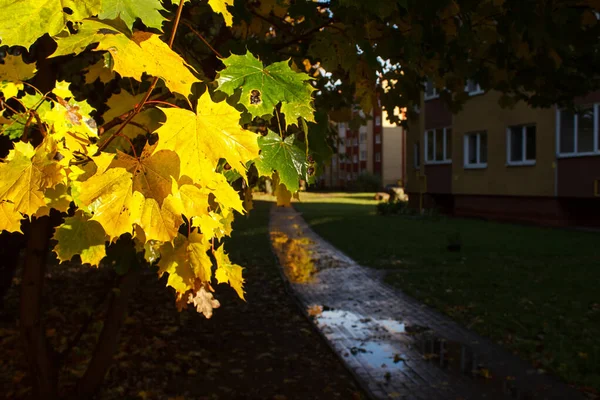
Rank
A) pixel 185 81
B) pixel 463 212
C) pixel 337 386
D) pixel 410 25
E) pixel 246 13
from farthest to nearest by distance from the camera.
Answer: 1. pixel 463 212
2. pixel 337 386
3. pixel 410 25
4. pixel 246 13
5. pixel 185 81

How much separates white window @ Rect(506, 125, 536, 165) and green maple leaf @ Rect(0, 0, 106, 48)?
20.9 m

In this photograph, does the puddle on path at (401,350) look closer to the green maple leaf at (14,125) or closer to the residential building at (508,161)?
the green maple leaf at (14,125)

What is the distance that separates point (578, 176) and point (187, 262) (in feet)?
61.7

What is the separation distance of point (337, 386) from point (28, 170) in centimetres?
420

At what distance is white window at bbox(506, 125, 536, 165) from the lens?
20.7 metres

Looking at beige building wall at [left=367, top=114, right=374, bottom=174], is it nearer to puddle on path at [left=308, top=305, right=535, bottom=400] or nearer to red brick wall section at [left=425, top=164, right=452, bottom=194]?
red brick wall section at [left=425, top=164, right=452, bottom=194]

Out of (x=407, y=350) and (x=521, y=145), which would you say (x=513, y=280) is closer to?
(x=407, y=350)

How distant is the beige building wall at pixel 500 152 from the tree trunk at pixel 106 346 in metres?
17.3

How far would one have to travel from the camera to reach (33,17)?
1.34m

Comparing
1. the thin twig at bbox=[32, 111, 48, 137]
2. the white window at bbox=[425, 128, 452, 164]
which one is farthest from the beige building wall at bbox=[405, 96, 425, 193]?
the thin twig at bbox=[32, 111, 48, 137]

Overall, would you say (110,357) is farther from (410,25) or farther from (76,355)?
(410,25)

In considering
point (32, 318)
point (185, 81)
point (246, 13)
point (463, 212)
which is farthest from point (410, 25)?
point (463, 212)

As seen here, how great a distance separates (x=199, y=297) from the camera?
2492mm

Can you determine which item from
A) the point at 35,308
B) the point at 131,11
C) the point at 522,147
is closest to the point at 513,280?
the point at 35,308
